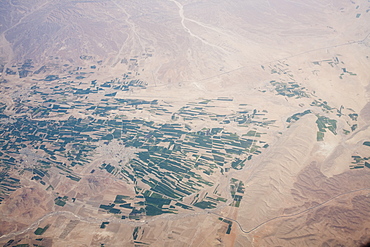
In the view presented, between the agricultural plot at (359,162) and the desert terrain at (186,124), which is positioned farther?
the agricultural plot at (359,162)

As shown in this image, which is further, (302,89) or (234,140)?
(302,89)

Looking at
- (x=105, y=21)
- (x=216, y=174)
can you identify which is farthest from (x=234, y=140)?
(x=105, y=21)

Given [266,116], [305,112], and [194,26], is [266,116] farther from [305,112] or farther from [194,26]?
[194,26]

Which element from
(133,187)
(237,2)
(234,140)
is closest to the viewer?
(133,187)

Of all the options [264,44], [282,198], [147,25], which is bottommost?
[282,198]

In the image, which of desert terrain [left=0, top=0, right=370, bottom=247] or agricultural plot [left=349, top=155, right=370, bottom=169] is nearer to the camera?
desert terrain [left=0, top=0, right=370, bottom=247]

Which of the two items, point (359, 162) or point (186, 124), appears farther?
point (186, 124)

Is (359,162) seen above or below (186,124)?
below

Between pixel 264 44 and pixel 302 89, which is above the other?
pixel 264 44
